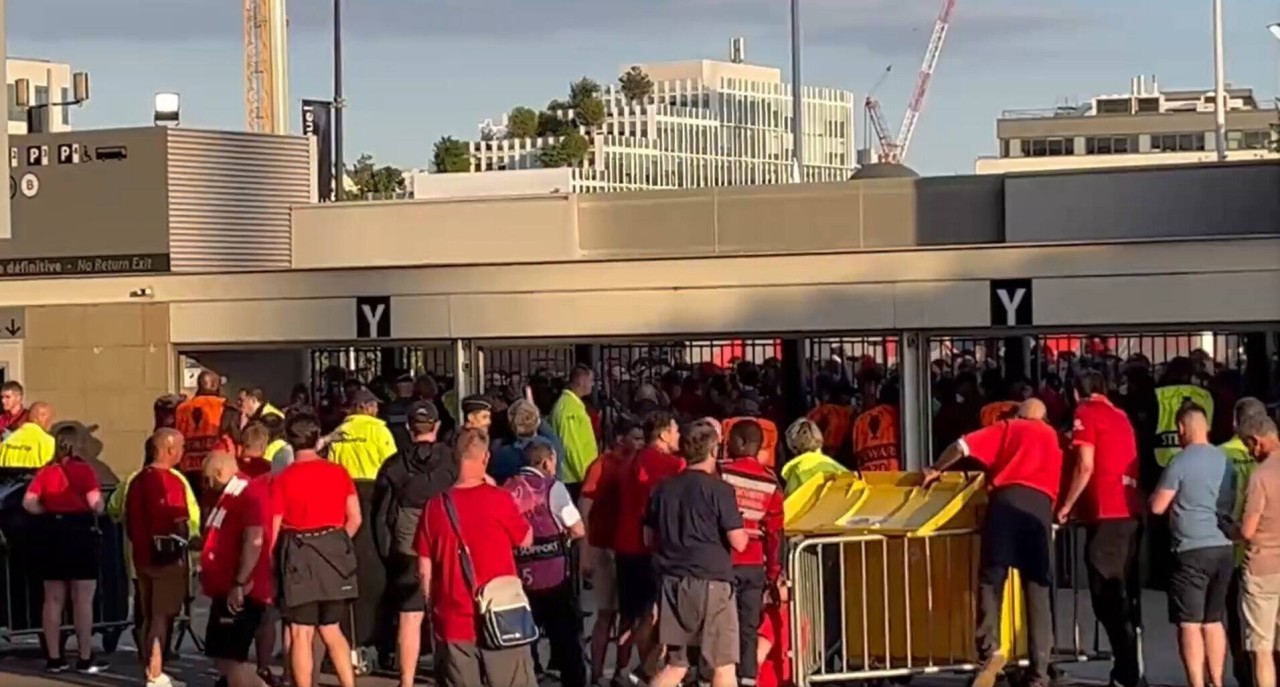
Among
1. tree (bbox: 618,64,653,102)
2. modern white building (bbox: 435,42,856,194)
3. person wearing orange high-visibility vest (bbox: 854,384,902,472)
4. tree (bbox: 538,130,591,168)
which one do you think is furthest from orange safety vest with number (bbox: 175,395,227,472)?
tree (bbox: 618,64,653,102)

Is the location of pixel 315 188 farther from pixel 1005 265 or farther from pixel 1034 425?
pixel 1034 425

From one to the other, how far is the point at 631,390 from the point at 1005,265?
5.21 m

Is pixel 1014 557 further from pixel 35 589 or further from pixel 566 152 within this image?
pixel 566 152

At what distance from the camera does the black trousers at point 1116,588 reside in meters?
12.8

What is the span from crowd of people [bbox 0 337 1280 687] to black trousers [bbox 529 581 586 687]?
15 millimetres

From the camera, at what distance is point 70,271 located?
22844 mm

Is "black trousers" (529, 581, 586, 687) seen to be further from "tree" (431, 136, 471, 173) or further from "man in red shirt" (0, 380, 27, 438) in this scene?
"tree" (431, 136, 471, 173)

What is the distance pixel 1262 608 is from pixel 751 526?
2.66m

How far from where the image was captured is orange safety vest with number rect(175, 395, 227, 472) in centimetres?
1839

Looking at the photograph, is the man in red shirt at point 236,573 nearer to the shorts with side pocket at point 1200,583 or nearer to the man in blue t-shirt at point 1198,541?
the man in blue t-shirt at point 1198,541

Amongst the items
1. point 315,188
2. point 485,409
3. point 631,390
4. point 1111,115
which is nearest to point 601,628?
point 485,409

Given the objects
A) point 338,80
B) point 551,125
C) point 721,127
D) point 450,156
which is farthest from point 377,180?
point 721,127

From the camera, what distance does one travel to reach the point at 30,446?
16141 millimetres

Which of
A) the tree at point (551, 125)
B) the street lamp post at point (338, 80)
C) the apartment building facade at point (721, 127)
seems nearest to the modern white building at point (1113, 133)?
the apartment building facade at point (721, 127)
